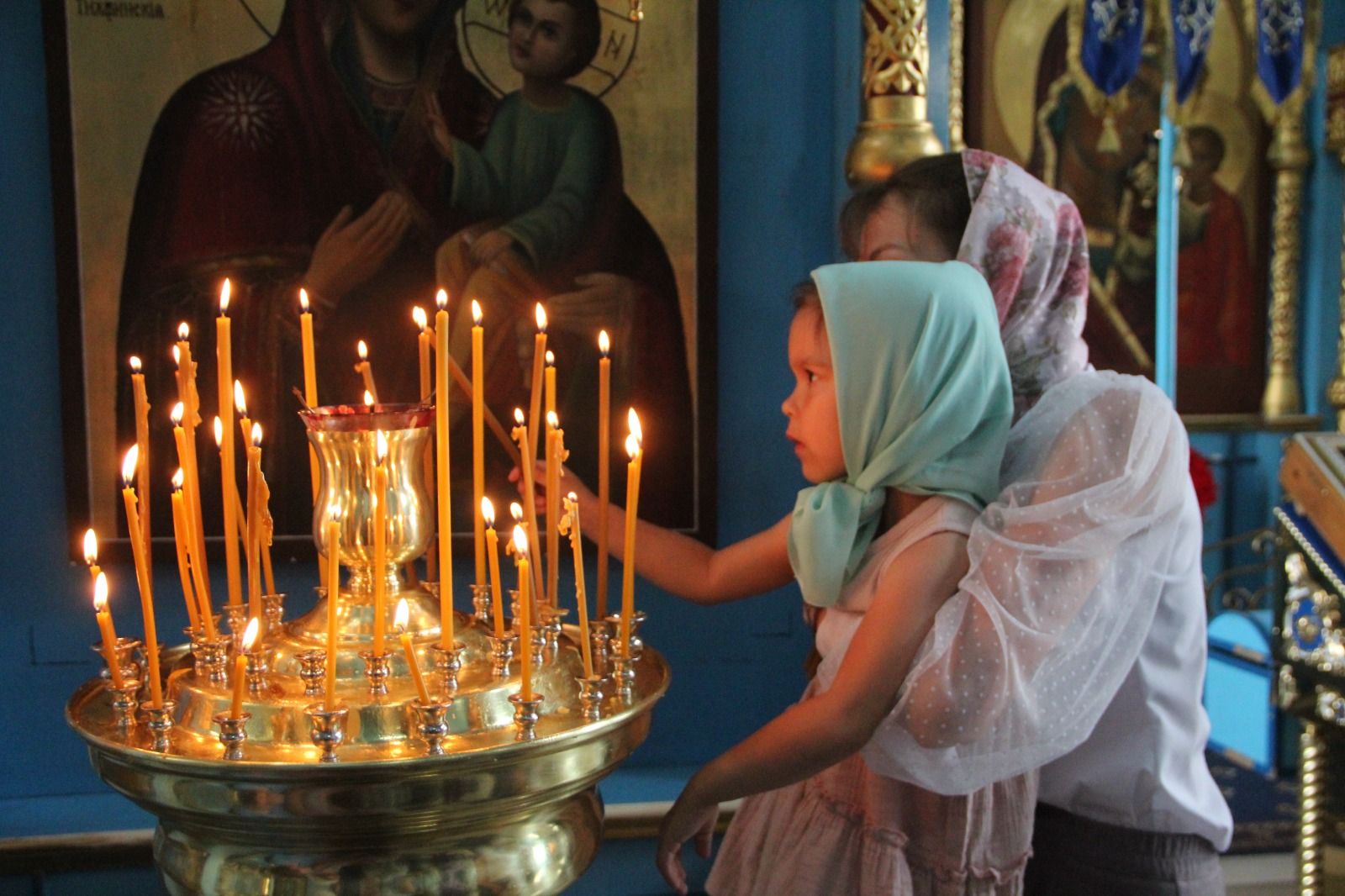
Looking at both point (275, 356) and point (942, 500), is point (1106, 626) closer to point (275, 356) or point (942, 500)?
point (942, 500)

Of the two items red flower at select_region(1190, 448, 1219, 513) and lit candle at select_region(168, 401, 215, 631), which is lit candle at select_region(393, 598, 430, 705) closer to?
lit candle at select_region(168, 401, 215, 631)

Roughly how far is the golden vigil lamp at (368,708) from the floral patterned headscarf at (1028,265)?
58cm

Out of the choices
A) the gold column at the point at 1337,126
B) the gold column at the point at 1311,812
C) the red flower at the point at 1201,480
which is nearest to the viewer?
the gold column at the point at 1311,812

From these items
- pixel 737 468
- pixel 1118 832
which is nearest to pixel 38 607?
pixel 737 468

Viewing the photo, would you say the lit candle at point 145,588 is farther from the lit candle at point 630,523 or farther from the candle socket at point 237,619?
the lit candle at point 630,523

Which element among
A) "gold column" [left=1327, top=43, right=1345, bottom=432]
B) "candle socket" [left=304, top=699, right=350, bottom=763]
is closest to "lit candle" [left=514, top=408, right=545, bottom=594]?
"candle socket" [left=304, top=699, right=350, bottom=763]

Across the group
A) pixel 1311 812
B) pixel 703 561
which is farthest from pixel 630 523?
pixel 1311 812

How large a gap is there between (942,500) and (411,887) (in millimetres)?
657

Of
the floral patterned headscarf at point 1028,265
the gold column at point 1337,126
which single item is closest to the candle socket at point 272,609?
the floral patterned headscarf at point 1028,265

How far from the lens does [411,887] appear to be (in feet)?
2.86

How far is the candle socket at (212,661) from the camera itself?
3.18ft

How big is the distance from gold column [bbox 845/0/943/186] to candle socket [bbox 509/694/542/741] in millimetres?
1443

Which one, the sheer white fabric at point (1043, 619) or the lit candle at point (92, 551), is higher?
the lit candle at point (92, 551)

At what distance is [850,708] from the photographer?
44.9 inches
